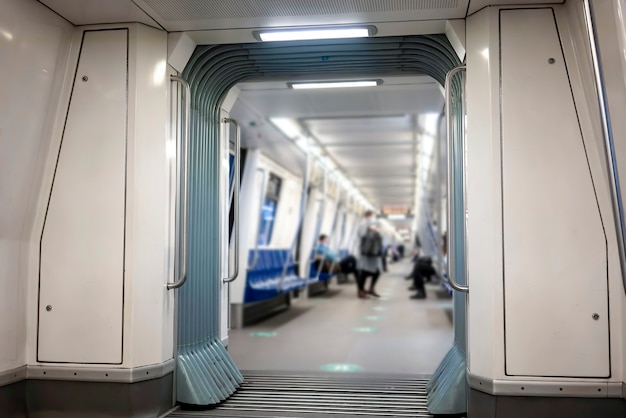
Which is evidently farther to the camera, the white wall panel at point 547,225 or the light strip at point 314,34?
the light strip at point 314,34

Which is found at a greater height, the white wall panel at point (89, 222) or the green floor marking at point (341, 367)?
the white wall panel at point (89, 222)

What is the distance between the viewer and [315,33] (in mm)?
3693

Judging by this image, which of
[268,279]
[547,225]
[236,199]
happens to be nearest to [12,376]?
[236,199]

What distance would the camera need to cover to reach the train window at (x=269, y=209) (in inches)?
428

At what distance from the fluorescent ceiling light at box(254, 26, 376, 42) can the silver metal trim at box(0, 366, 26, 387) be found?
2419 millimetres

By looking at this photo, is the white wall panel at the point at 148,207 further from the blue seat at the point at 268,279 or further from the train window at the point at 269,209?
the train window at the point at 269,209

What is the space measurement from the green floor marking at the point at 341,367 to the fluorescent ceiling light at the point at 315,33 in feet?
9.11

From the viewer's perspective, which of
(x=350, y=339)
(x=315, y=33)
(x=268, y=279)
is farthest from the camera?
(x=268, y=279)

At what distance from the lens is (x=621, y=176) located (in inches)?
99.6

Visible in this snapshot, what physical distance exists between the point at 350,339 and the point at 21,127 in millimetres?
4474

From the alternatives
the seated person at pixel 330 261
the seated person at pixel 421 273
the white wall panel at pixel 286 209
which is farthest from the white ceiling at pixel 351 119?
the seated person at pixel 421 273

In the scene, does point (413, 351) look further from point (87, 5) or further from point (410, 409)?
point (87, 5)

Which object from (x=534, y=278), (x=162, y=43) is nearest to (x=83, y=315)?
(x=162, y=43)

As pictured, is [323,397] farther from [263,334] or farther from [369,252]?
[369,252]
